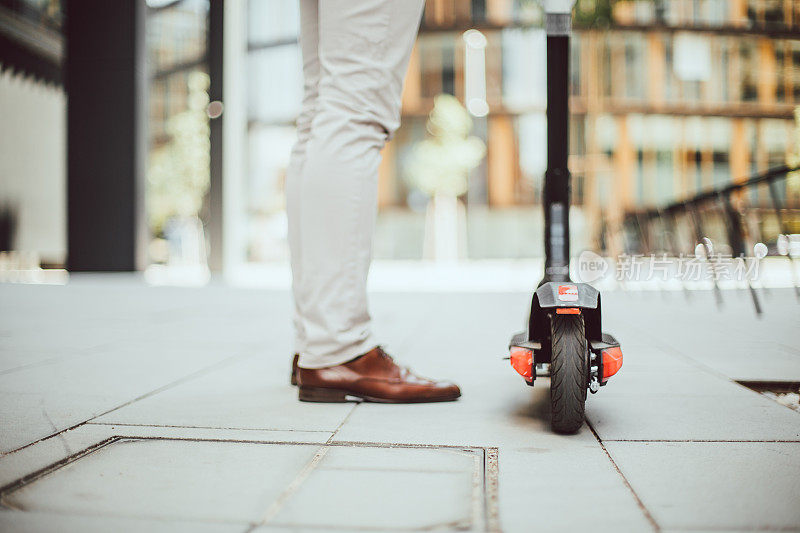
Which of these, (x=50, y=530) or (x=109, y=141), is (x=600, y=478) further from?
(x=109, y=141)

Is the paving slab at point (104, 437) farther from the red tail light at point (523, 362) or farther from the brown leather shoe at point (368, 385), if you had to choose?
the red tail light at point (523, 362)

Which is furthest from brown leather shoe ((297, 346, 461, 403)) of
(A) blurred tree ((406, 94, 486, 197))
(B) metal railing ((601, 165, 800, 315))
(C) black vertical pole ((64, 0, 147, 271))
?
(A) blurred tree ((406, 94, 486, 197))

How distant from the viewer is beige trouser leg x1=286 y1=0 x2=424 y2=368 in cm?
196

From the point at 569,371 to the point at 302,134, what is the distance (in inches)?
45.8

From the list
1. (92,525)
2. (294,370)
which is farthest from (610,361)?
(92,525)

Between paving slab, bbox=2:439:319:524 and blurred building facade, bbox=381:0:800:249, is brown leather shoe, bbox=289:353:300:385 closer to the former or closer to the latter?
paving slab, bbox=2:439:319:524

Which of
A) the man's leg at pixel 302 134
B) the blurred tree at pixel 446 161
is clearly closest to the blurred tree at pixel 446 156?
the blurred tree at pixel 446 161

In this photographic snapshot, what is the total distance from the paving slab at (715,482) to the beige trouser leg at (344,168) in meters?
0.82

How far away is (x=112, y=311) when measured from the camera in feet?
16.0

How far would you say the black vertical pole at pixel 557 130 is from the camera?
2.02 m

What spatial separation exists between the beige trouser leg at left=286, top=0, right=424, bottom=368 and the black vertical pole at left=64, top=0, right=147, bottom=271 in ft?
27.1

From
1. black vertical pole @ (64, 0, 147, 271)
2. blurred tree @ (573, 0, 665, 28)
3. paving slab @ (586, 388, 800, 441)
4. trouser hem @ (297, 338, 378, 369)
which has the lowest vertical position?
paving slab @ (586, 388, 800, 441)

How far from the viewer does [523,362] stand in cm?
173

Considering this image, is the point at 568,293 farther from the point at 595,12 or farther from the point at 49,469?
the point at 595,12
